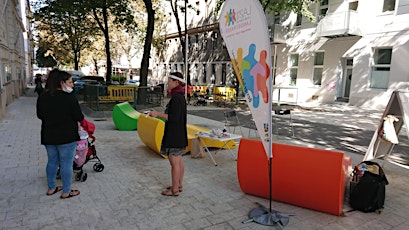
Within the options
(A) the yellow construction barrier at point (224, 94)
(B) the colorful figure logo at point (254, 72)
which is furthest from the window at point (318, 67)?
(B) the colorful figure logo at point (254, 72)

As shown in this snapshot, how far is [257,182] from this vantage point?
3965 mm

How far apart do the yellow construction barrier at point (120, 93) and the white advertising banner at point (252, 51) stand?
10039 millimetres

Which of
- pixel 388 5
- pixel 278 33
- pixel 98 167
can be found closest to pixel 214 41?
pixel 278 33

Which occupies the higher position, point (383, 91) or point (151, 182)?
point (383, 91)

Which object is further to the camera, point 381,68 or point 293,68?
point 293,68

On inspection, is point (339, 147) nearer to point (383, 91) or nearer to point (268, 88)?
point (268, 88)

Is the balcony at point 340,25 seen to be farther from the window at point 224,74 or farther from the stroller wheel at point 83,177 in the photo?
the stroller wheel at point 83,177

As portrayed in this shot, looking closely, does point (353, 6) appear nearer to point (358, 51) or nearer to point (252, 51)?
point (358, 51)

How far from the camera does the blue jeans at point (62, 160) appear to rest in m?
3.64

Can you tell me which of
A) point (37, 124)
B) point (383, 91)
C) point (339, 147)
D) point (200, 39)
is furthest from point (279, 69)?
point (37, 124)

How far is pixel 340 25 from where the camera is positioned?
49.8ft

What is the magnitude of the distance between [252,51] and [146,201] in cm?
241

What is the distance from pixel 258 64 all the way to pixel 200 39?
2770 centimetres

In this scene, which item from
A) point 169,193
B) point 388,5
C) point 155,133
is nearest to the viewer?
point 169,193
